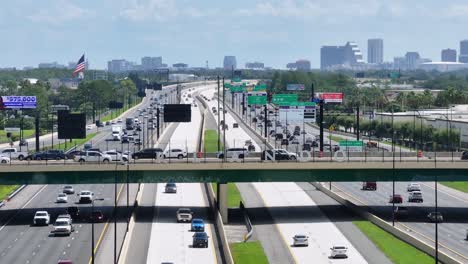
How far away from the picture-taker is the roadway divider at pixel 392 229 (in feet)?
234

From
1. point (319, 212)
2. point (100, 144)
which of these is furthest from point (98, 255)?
point (100, 144)

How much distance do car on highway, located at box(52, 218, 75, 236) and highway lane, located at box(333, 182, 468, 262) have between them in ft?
86.1

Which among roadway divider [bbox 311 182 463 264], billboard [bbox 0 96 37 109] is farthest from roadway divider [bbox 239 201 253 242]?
billboard [bbox 0 96 37 109]

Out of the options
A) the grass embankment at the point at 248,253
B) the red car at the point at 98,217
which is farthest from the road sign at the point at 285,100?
the grass embankment at the point at 248,253

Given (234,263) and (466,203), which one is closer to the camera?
(234,263)

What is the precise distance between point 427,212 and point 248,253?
27033mm

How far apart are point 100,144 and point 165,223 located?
7870cm

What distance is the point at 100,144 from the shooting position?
169125 mm

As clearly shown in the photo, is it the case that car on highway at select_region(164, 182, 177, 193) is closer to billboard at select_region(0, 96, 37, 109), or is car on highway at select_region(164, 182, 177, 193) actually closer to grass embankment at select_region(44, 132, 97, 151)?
grass embankment at select_region(44, 132, 97, 151)

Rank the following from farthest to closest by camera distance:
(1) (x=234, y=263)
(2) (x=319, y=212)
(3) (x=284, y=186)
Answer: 1. (3) (x=284, y=186)
2. (2) (x=319, y=212)
3. (1) (x=234, y=263)

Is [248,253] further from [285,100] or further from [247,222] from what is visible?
[285,100]

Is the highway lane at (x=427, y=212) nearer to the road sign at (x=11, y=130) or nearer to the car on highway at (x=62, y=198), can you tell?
the car on highway at (x=62, y=198)

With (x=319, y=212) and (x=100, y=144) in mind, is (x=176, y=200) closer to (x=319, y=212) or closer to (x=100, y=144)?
(x=319, y=212)

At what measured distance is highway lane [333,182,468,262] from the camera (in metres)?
81.2
